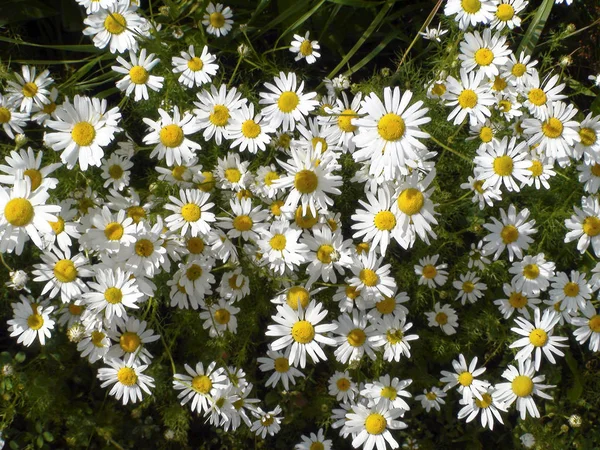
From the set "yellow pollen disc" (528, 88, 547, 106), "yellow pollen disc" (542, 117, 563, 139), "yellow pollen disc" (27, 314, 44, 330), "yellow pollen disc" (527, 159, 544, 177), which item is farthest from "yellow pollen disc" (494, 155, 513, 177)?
"yellow pollen disc" (27, 314, 44, 330)

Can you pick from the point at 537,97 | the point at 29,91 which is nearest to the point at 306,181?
the point at 537,97

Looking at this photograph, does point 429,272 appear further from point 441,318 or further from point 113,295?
point 113,295

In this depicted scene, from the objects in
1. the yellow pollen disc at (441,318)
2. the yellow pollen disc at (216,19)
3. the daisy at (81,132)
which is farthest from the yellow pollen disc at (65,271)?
the yellow pollen disc at (441,318)

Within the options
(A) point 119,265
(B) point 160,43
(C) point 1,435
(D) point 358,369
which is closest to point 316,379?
(D) point 358,369

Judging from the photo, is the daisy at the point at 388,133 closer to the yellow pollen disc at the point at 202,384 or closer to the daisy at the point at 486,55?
the daisy at the point at 486,55

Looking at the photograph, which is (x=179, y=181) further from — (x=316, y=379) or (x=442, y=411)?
(x=442, y=411)
